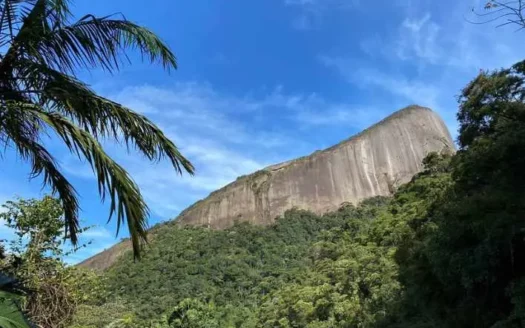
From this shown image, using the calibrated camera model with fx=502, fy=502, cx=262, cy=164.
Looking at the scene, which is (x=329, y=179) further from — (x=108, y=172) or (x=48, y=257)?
(x=108, y=172)

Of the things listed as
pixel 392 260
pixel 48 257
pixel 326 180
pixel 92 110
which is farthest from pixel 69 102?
pixel 326 180

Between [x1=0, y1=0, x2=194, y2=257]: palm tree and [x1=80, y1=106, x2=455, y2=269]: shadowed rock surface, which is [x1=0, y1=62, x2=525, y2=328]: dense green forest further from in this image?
[x1=80, y1=106, x2=455, y2=269]: shadowed rock surface

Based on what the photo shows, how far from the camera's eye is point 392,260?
81.1 ft

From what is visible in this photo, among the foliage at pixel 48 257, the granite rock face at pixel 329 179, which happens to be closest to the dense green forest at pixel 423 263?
the foliage at pixel 48 257

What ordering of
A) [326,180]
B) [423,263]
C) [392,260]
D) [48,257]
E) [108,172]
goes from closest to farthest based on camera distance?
[108,172]
[48,257]
[423,263]
[392,260]
[326,180]

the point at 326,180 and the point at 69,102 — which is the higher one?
the point at 326,180

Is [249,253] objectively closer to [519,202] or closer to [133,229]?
[519,202]

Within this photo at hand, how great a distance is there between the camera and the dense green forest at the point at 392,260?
8852 mm

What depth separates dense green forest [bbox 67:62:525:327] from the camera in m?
8.85

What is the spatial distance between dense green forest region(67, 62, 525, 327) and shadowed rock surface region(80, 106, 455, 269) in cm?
347

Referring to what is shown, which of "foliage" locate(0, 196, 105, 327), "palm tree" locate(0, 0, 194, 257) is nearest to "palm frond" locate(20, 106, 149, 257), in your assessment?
"palm tree" locate(0, 0, 194, 257)

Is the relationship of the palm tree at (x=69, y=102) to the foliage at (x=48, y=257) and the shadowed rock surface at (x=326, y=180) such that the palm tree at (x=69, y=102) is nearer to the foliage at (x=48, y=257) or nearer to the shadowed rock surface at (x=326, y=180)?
the foliage at (x=48, y=257)

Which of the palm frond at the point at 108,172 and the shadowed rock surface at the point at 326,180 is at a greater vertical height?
the shadowed rock surface at the point at 326,180

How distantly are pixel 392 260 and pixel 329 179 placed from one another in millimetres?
51537
